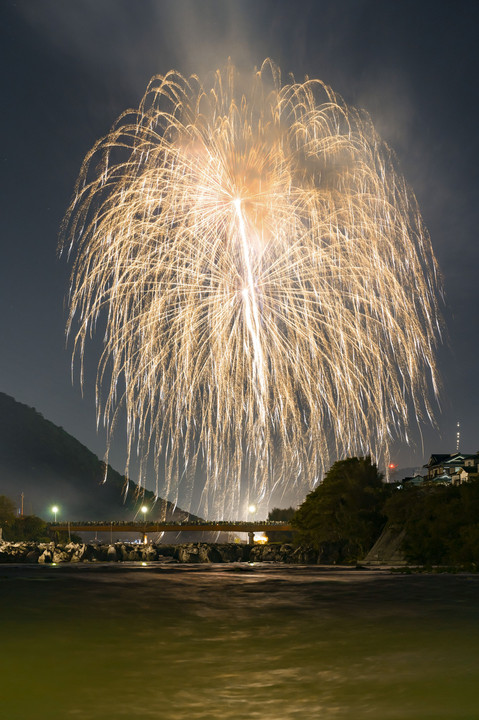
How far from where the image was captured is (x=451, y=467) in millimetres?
136125

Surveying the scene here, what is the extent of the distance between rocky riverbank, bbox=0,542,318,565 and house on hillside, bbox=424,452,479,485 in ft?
93.2

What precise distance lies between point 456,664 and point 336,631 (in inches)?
299

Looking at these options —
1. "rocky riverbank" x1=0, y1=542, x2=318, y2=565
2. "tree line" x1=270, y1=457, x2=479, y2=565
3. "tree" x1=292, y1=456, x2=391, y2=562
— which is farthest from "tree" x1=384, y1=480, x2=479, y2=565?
"rocky riverbank" x1=0, y1=542, x2=318, y2=565

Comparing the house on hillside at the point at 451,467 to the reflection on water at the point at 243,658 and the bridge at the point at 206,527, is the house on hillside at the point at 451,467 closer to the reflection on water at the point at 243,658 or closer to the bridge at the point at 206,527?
the bridge at the point at 206,527

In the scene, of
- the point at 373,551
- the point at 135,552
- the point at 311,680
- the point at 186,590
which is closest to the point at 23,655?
the point at 311,680

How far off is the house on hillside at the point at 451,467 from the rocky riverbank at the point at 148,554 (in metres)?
28.4

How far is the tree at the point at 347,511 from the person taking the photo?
9850 centimetres

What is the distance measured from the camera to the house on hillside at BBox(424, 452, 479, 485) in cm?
12606

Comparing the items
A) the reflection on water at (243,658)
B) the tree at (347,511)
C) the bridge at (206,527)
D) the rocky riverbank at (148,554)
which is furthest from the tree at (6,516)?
the reflection on water at (243,658)

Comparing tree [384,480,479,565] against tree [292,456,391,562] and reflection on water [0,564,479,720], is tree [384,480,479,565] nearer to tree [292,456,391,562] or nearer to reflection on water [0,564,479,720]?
tree [292,456,391,562]

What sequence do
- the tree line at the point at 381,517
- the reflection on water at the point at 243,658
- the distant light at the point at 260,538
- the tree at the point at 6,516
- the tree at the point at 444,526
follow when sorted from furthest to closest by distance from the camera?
the tree at the point at 6,516, the distant light at the point at 260,538, the tree line at the point at 381,517, the tree at the point at 444,526, the reflection on water at the point at 243,658

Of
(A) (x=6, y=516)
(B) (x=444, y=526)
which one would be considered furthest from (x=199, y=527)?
(B) (x=444, y=526)

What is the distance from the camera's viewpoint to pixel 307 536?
112 m

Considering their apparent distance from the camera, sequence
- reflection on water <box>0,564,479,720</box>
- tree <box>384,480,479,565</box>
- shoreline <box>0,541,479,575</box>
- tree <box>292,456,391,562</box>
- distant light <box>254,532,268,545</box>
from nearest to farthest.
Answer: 1. reflection on water <box>0,564,479,720</box>
2. tree <box>384,480,479,565</box>
3. tree <box>292,456,391,562</box>
4. shoreline <box>0,541,479,575</box>
5. distant light <box>254,532,268,545</box>
